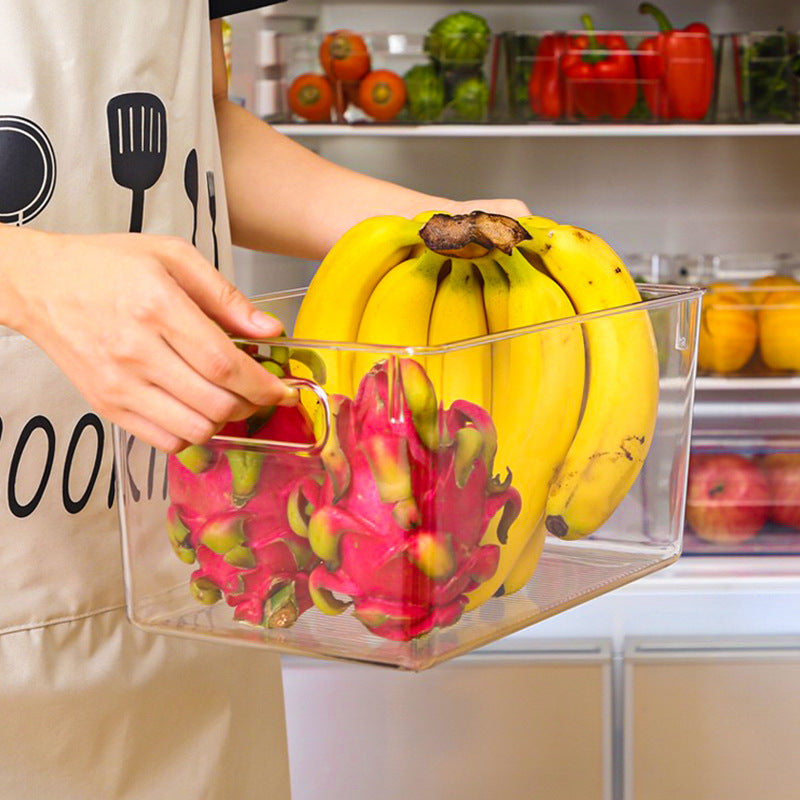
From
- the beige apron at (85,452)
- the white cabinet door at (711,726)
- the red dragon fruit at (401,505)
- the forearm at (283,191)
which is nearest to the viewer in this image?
the red dragon fruit at (401,505)

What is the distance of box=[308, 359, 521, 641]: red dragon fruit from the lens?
390 millimetres

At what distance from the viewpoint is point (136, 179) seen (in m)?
0.70

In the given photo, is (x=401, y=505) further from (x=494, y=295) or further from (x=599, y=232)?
(x=599, y=232)

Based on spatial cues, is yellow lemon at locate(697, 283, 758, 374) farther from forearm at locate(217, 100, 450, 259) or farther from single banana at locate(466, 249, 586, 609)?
single banana at locate(466, 249, 586, 609)

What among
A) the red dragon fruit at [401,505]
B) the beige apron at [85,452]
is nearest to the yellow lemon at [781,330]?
the beige apron at [85,452]

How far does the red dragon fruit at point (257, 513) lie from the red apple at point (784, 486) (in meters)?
1.47

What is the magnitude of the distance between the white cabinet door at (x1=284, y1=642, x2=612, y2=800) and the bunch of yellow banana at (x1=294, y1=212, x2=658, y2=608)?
1183 millimetres

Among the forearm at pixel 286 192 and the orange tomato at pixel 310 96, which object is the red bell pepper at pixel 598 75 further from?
the forearm at pixel 286 192

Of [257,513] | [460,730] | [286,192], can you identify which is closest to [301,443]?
[257,513]

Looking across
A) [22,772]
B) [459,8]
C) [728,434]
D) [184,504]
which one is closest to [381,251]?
[184,504]

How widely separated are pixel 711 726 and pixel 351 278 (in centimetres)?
132

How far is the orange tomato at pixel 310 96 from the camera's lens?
1.78 meters

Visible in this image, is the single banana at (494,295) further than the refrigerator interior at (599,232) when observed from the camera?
No

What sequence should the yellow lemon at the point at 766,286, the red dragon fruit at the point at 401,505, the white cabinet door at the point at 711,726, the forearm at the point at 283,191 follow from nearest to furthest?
the red dragon fruit at the point at 401,505
the forearm at the point at 283,191
the white cabinet door at the point at 711,726
the yellow lemon at the point at 766,286
